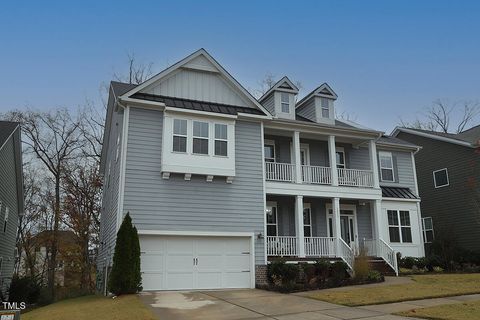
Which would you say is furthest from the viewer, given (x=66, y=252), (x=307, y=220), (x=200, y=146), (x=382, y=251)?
(x=66, y=252)

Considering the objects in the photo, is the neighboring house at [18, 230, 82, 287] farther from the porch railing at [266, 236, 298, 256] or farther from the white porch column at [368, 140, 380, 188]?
the white porch column at [368, 140, 380, 188]

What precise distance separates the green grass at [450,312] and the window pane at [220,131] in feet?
31.3

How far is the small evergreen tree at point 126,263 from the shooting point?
13.4 meters

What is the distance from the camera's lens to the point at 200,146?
53.4 feet

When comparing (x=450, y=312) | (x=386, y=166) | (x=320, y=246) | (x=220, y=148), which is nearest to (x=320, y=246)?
(x=320, y=246)

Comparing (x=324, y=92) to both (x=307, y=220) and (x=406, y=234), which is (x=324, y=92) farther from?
(x=406, y=234)

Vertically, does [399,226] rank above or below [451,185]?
below

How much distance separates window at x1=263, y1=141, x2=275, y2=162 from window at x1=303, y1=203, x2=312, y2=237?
2.83 metres

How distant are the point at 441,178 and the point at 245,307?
63.9 feet

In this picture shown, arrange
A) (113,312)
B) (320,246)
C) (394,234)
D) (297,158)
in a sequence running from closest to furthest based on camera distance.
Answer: (113,312) < (320,246) < (297,158) < (394,234)

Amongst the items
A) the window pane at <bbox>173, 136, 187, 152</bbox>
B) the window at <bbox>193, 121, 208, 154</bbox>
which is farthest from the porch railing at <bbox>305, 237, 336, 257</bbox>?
the window pane at <bbox>173, 136, 187, 152</bbox>

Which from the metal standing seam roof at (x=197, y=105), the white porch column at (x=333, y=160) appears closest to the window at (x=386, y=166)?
the white porch column at (x=333, y=160)

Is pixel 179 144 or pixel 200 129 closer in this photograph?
pixel 179 144

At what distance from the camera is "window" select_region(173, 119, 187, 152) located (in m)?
15.9
